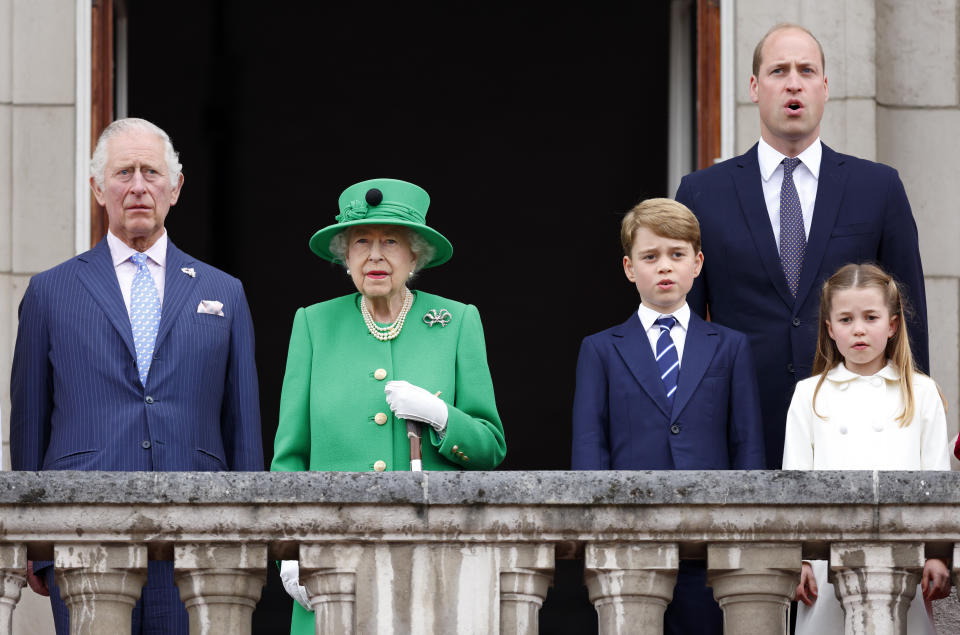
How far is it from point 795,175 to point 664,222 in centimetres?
58

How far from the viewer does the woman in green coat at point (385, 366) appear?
15.9 feet

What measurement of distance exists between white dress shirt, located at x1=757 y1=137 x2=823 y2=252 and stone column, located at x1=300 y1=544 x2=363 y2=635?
1795mm

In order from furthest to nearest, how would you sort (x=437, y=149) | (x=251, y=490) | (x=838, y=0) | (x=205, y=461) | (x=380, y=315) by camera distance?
(x=437, y=149), (x=838, y=0), (x=380, y=315), (x=205, y=461), (x=251, y=490)

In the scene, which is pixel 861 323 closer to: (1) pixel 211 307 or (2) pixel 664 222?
(2) pixel 664 222

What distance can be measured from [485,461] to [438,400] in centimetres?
21

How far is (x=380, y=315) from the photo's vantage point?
16.6 feet

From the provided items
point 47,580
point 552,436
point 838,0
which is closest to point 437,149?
point 552,436

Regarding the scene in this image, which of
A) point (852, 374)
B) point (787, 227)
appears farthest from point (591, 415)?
point (787, 227)

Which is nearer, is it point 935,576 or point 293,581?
point 935,576

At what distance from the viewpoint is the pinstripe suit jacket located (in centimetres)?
470

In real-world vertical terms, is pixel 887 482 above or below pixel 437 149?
below

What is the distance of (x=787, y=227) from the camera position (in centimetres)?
525

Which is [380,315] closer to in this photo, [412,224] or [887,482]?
[412,224]

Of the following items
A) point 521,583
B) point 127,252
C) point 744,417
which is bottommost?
point 521,583
